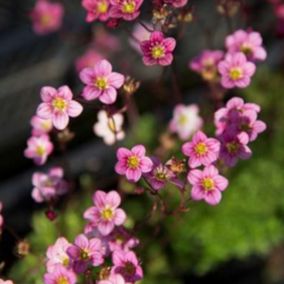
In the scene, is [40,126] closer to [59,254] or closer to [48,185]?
[48,185]

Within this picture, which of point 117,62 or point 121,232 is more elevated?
point 121,232

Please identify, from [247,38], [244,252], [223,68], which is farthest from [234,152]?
[244,252]

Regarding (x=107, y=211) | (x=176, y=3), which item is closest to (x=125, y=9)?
(x=176, y=3)

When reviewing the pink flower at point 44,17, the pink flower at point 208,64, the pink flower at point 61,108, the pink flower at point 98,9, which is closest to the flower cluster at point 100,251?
the pink flower at point 61,108

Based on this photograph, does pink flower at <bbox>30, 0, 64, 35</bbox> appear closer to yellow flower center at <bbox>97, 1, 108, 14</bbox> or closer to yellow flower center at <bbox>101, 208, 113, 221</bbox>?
yellow flower center at <bbox>97, 1, 108, 14</bbox>

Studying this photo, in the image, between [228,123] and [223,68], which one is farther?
[223,68]

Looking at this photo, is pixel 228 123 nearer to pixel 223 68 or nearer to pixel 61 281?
pixel 223 68

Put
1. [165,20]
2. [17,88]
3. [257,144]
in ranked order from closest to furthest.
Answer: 1. [165,20]
2. [257,144]
3. [17,88]
